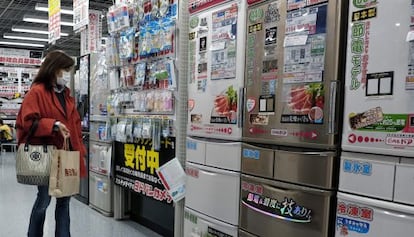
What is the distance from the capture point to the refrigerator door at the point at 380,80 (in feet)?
4.84

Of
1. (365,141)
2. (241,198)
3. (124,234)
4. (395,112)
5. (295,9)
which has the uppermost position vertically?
(295,9)

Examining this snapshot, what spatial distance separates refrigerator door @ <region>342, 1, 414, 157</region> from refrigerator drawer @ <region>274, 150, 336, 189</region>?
14 cm

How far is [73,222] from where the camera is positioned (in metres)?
4.03

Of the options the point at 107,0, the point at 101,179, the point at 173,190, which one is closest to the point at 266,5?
the point at 173,190

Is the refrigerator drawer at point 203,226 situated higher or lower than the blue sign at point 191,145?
lower

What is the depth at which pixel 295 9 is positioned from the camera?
77.0 inches

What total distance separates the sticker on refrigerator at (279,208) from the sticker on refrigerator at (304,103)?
429 millimetres

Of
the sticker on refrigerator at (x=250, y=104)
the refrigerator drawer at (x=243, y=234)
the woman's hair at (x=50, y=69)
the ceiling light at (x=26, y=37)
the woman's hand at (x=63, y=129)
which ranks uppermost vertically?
the ceiling light at (x=26, y=37)

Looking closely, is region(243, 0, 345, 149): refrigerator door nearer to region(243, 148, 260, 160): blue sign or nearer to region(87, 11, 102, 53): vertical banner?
region(243, 148, 260, 160): blue sign

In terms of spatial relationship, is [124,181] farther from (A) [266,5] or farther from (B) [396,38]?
(B) [396,38]

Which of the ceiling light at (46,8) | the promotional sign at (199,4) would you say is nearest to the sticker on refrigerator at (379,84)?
the promotional sign at (199,4)

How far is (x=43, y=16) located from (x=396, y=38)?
12.2m

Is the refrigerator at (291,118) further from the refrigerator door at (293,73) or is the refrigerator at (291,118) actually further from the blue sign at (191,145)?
the blue sign at (191,145)

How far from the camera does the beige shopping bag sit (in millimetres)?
2523
